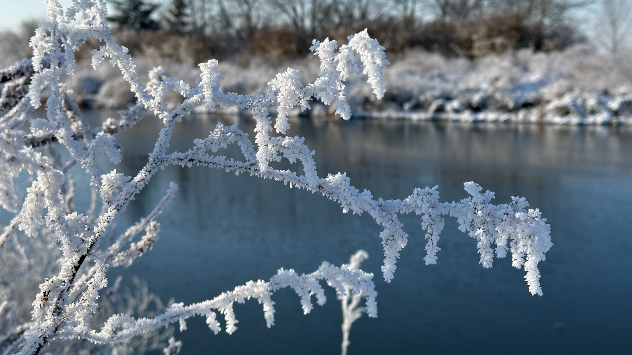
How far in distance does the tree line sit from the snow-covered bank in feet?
7.61

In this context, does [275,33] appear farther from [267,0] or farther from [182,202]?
[182,202]

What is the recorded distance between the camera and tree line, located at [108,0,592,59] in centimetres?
3619

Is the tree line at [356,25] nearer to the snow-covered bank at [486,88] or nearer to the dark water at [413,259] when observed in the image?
the snow-covered bank at [486,88]

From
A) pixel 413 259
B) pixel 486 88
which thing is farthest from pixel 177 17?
pixel 413 259

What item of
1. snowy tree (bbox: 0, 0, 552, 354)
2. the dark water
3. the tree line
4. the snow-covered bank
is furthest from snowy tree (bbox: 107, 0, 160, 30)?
snowy tree (bbox: 0, 0, 552, 354)

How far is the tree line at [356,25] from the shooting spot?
36.2 meters

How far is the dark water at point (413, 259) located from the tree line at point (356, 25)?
20.2 m

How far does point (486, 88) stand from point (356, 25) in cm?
1649

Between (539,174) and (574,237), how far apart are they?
16.8 feet

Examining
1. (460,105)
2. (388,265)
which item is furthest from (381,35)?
(388,265)

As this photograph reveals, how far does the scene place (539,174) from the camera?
1596cm

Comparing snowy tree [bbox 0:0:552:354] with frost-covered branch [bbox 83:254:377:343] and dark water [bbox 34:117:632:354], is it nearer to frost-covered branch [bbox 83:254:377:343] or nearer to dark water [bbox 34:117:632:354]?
frost-covered branch [bbox 83:254:377:343]

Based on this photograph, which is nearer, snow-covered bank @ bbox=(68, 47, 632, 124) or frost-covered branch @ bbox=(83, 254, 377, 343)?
frost-covered branch @ bbox=(83, 254, 377, 343)

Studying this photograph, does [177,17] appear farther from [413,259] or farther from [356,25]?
[413,259]
